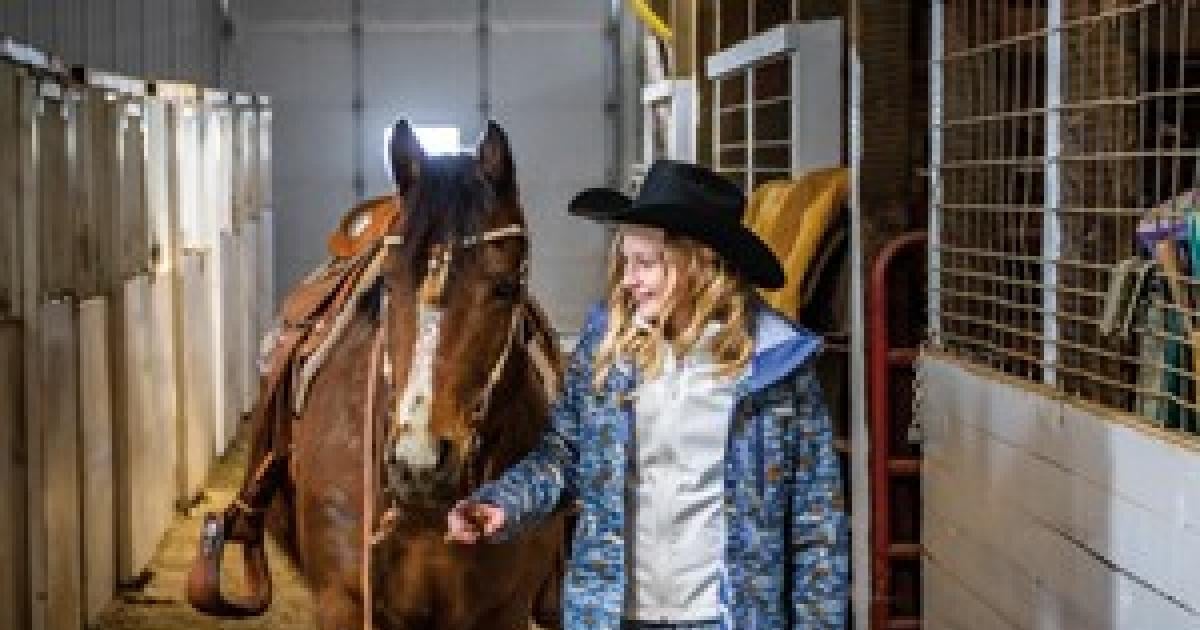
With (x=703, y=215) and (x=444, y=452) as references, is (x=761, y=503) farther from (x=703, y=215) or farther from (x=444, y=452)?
(x=444, y=452)

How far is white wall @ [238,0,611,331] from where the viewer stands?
18453 millimetres

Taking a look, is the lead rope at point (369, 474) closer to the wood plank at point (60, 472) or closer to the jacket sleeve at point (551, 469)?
the jacket sleeve at point (551, 469)

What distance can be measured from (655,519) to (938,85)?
232 cm

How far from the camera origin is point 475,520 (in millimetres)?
3512

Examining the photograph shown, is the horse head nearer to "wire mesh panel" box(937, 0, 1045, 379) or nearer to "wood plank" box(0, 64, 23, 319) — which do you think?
"wire mesh panel" box(937, 0, 1045, 379)

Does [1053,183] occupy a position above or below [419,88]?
below

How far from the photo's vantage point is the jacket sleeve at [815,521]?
3486 millimetres

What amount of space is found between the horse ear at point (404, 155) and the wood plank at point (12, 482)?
191 cm

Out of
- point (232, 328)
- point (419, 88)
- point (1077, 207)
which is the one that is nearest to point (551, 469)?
point (1077, 207)

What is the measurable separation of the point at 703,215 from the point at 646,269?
0.14 m

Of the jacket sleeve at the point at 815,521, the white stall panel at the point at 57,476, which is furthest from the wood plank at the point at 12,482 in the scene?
the jacket sleeve at the point at 815,521

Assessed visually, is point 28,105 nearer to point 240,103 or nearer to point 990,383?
point 990,383

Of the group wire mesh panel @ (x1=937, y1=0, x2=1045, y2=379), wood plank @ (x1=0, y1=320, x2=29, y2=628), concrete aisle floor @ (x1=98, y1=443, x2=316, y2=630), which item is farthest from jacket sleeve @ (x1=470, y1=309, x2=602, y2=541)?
concrete aisle floor @ (x1=98, y1=443, x2=316, y2=630)

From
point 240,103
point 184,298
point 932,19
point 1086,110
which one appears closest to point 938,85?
point 932,19
